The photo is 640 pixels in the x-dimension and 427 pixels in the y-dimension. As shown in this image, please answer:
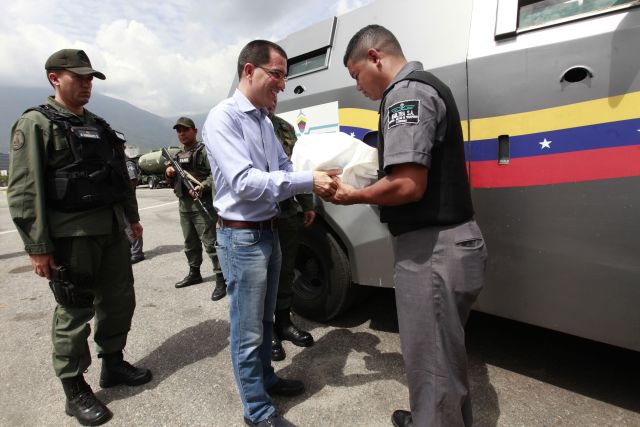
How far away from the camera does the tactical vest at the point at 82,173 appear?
2.13 m

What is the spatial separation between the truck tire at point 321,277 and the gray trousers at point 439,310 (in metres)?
1.18

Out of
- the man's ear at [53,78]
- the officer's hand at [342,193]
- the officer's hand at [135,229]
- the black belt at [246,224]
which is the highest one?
the man's ear at [53,78]

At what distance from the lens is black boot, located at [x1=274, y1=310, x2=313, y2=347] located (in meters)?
2.82

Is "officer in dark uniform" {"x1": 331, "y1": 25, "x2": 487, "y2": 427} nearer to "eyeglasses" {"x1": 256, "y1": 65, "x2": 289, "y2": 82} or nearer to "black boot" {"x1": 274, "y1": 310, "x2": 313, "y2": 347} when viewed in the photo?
"eyeglasses" {"x1": 256, "y1": 65, "x2": 289, "y2": 82}

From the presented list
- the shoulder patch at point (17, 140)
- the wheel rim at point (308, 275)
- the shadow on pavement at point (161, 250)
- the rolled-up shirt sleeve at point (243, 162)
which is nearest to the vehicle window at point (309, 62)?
the rolled-up shirt sleeve at point (243, 162)

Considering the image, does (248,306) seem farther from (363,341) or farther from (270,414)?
(363,341)

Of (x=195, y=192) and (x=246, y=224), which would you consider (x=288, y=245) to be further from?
(x=195, y=192)

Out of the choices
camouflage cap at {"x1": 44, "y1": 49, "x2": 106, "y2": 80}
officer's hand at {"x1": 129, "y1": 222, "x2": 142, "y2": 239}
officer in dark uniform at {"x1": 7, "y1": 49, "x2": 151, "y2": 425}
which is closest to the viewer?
officer in dark uniform at {"x1": 7, "y1": 49, "x2": 151, "y2": 425}

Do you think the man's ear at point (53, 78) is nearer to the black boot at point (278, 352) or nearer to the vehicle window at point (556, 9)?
the black boot at point (278, 352)

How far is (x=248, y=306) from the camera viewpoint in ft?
6.04

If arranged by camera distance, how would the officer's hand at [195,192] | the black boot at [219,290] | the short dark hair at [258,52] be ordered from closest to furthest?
the short dark hair at [258,52] → the black boot at [219,290] → the officer's hand at [195,192]

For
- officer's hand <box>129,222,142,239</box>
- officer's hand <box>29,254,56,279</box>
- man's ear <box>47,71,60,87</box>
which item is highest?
man's ear <box>47,71,60,87</box>

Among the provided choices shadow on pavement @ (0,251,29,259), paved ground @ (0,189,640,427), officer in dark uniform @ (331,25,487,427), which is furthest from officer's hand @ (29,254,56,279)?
shadow on pavement @ (0,251,29,259)

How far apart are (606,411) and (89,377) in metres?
3.23
